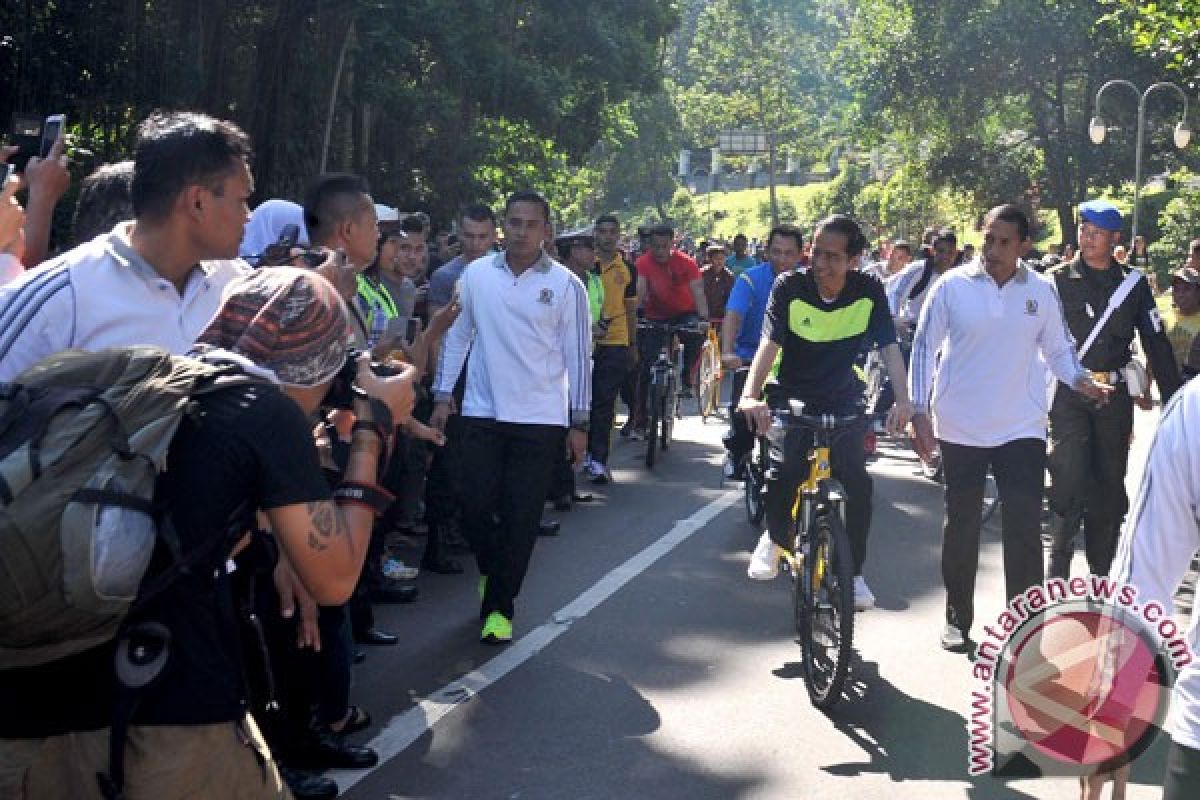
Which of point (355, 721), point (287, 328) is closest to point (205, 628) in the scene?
point (287, 328)

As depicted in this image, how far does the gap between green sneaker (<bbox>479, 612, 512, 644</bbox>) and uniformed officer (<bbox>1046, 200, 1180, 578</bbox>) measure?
2.76m

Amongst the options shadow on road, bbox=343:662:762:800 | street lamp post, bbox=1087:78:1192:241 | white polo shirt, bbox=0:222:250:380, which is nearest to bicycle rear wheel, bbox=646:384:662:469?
shadow on road, bbox=343:662:762:800

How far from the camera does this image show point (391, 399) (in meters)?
3.13

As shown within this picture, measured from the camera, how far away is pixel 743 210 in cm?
8894

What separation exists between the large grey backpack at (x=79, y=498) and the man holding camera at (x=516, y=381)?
193 inches

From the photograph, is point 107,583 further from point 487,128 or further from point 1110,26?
point 1110,26

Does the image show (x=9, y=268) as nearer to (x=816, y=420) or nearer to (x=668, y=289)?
(x=816, y=420)

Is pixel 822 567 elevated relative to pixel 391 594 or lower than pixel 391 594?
elevated

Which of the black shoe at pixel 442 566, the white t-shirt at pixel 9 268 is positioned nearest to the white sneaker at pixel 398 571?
the black shoe at pixel 442 566

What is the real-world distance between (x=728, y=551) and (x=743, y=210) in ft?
263

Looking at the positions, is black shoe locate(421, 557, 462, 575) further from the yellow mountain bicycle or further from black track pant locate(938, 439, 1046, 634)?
black track pant locate(938, 439, 1046, 634)

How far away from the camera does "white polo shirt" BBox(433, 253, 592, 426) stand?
25.0ft

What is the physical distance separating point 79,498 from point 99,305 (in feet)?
4.78

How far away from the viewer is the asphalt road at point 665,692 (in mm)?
5562
